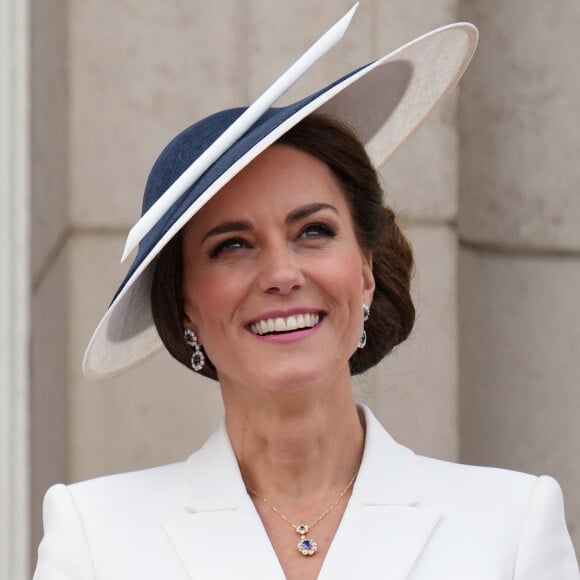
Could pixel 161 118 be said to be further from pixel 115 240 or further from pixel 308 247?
pixel 308 247

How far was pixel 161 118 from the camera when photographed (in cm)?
444

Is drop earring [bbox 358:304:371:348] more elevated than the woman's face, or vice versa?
the woman's face

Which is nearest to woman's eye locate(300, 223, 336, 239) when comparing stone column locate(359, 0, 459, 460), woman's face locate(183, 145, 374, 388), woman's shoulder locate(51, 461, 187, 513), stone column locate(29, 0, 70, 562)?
woman's face locate(183, 145, 374, 388)

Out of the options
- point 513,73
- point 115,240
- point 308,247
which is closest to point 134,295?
point 308,247

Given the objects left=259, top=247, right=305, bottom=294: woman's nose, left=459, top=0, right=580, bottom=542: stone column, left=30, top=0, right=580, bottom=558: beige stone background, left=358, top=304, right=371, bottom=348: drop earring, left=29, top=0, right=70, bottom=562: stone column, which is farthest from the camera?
left=459, top=0, right=580, bottom=542: stone column

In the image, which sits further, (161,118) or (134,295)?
(161,118)

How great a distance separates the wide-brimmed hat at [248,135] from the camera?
2.65 m

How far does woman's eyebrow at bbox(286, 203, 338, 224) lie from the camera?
9.38 feet

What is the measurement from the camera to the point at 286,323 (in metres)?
2.82

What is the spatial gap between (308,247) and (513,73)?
195cm

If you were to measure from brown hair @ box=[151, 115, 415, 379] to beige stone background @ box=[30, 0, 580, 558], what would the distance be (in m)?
1.21

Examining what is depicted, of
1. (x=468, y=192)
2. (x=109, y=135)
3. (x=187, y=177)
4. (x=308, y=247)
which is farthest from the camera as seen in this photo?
(x=468, y=192)

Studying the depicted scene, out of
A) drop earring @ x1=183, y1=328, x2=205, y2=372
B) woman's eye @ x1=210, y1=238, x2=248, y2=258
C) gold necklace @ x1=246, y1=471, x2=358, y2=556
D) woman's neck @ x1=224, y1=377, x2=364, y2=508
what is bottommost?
gold necklace @ x1=246, y1=471, x2=358, y2=556

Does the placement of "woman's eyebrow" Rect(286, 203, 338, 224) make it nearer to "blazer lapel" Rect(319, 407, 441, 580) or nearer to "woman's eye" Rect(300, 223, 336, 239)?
"woman's eye" Rect(300, 223, 336, 239)
